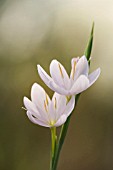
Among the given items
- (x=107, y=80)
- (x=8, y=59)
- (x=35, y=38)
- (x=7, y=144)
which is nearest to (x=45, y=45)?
(x=35, y=38)

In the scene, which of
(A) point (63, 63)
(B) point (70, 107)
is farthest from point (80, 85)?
(A) point (63, 63)

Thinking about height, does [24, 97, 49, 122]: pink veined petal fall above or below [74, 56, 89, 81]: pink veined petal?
below

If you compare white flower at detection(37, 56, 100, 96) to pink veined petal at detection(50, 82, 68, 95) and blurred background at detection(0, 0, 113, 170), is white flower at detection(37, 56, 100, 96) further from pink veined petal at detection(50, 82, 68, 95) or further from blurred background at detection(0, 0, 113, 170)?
blurred background at detection(0, 0, 113, 170)

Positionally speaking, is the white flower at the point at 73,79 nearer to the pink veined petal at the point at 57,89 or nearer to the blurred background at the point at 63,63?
the pink veined petal at the point at 57,89

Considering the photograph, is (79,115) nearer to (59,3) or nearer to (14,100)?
(14,100)

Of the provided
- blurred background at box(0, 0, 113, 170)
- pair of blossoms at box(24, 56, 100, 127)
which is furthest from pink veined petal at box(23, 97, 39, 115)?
blurred background at box(0, 0, 113, 170)

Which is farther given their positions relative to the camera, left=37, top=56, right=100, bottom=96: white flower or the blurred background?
the blurred background

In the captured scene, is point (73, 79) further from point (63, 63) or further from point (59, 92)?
point (63, 63)
